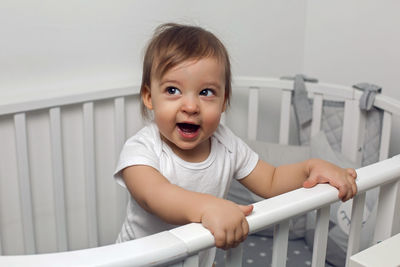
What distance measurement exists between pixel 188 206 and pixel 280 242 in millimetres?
136

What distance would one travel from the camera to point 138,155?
886 millimetres

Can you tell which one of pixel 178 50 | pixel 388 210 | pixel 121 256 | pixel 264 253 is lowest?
pixel 264 253

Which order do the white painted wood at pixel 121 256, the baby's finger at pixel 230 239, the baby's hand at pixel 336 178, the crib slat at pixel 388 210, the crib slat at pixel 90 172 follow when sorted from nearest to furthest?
the white painted wood at pixel 121 256 → the baby's finger at pixel 230 239 → the baby's hand at pixel 336 178 → the crib slat at pixel 388 210 → the crib slat at pixel 90 172

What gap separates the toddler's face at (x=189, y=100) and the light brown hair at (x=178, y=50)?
1 centimetres

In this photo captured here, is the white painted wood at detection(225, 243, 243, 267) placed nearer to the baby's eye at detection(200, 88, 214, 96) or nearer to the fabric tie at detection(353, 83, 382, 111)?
the baby's eye at detection(200, 88, 214, 96)

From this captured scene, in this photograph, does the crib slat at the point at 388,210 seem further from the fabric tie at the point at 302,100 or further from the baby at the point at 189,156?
the fabric tie at the point at 302,100

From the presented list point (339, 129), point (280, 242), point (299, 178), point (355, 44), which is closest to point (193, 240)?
point (280, 242)

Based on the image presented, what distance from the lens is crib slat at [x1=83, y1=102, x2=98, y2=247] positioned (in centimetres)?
130

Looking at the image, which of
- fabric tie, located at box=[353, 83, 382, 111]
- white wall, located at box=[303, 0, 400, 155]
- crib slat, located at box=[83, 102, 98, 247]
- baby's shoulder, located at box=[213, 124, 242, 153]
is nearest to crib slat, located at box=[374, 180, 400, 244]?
baby's shoulder, located at box=[213, 124, 242, 153]

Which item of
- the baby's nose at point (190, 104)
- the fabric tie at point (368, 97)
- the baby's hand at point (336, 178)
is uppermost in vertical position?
the baby's nose at point (190, 104)

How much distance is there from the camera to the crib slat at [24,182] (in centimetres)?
120

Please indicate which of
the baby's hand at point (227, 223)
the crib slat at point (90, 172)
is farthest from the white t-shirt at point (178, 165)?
the crib slat at point (90, 172)

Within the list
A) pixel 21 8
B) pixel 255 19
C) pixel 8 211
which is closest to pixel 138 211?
pixel 8 211

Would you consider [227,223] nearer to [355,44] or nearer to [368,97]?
[368,97]
